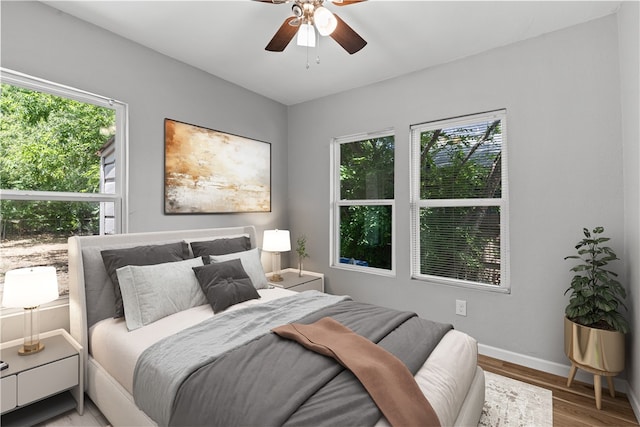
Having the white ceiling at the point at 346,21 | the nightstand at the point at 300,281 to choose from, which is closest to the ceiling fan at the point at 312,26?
the white ceiling at the point at 346,21

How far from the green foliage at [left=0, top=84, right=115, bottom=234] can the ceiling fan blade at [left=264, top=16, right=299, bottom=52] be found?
4.87ft

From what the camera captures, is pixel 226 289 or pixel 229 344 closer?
pixel 229 344

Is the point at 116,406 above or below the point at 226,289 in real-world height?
below

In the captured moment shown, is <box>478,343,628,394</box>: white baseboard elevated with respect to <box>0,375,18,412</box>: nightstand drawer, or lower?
lower

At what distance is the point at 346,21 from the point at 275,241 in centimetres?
221

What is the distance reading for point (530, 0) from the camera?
7.07ft

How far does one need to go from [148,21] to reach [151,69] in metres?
0.46

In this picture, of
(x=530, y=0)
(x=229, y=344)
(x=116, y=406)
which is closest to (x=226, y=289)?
(x=229, y=344)

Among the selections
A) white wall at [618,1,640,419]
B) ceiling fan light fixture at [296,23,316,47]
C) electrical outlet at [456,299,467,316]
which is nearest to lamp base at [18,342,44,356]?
ceiling fan light fixture at [296,23,316,47]

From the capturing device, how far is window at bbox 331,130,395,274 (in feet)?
11.3

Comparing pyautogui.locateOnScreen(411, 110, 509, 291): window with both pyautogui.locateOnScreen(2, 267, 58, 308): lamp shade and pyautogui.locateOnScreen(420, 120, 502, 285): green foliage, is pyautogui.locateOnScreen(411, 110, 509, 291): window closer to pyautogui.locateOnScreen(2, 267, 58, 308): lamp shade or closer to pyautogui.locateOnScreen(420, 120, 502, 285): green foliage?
pyautogui.locateOnScreen(420, 120, 502, 285): green foliage

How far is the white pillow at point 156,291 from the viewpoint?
79.4 inches

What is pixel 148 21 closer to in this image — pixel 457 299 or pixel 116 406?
pixel 116 406

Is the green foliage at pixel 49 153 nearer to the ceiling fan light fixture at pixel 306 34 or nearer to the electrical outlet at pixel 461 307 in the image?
the ceiling fan light fixture at pixel 306 34
